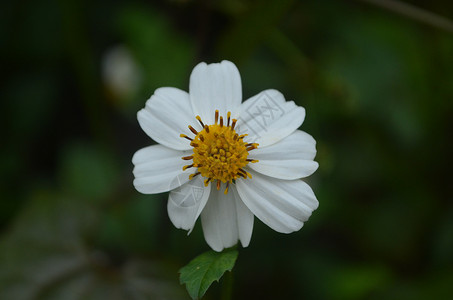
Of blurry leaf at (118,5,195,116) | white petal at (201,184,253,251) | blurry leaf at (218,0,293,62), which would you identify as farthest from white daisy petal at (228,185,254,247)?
blurry leaf at (118,5,195,116)

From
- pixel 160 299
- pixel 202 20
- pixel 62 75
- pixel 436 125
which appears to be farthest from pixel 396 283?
pixel 62 75

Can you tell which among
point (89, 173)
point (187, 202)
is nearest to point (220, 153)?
point (187, 202)

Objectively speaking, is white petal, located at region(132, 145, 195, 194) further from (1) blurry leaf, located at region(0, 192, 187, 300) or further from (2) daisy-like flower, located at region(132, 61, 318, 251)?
(1) blurry leaf, located at region(0, 192, 187, 300)

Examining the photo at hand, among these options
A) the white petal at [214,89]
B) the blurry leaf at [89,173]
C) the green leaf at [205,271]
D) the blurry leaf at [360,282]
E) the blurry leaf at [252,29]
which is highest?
the blurry leaf at [252,29]

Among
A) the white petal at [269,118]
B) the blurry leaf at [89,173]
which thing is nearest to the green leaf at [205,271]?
the white petal at [269,118]

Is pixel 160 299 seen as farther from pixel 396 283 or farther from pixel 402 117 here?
pixel 402 117

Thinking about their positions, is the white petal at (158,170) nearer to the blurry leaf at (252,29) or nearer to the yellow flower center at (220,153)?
the yellow flower center at (220,153)

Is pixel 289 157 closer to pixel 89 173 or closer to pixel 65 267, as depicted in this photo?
pixel 65 267
